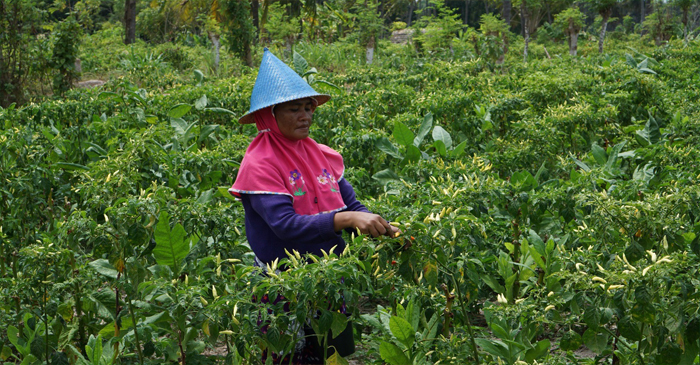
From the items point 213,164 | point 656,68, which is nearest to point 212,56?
point 656,68

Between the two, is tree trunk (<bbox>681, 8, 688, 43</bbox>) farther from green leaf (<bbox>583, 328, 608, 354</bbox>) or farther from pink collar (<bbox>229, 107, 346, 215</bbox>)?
pink collar (<bbox>229, 107, 346, 215</bbox>)

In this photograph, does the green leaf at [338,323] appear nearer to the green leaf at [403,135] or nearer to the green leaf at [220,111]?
the green leaf at [403,135]

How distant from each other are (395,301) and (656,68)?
279 inches

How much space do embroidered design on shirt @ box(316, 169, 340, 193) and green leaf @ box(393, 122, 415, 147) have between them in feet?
7.41

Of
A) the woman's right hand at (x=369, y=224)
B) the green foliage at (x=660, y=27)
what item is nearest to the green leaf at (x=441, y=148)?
the woman's right hand at (x=369, y=224)

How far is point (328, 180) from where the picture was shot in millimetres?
2410

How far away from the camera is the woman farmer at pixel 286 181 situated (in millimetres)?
2105

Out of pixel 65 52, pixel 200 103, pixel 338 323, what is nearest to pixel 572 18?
pixel 65 52

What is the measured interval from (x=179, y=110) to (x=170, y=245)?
3.50m

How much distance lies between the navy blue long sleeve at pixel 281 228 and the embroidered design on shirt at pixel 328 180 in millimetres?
208

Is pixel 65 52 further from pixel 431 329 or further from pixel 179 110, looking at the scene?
pixel 431 329

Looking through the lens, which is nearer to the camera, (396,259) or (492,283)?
(396,259)

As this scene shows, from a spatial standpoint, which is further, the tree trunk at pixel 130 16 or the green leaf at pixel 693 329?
the tree trunk at pixel 130 16

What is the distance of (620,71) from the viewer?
285 inches
